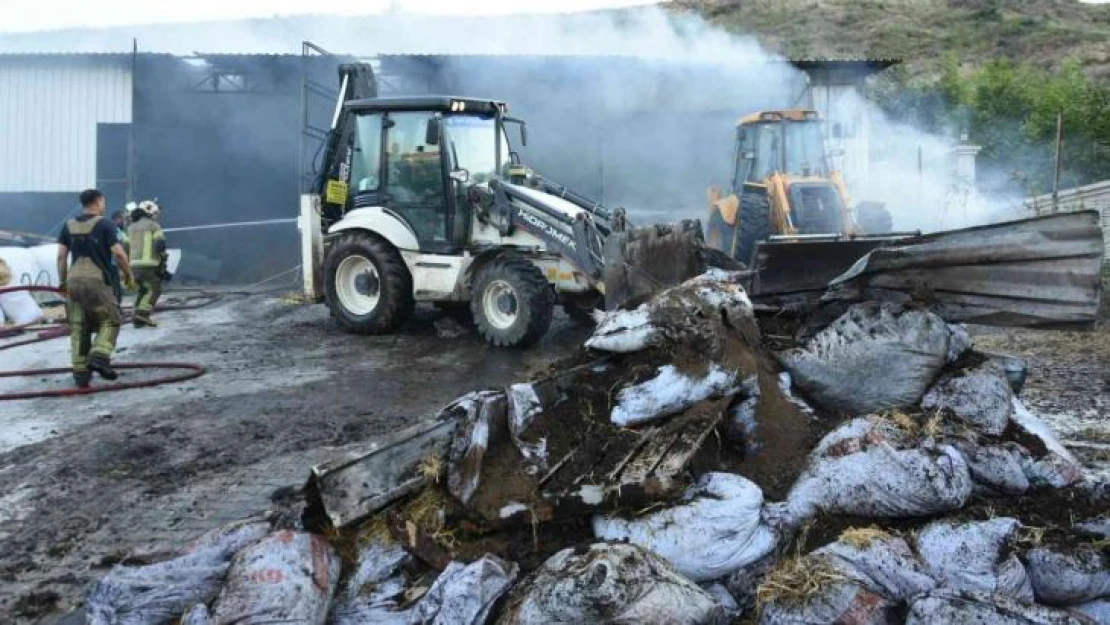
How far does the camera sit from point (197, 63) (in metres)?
19.6

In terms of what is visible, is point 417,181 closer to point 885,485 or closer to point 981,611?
point 885,485

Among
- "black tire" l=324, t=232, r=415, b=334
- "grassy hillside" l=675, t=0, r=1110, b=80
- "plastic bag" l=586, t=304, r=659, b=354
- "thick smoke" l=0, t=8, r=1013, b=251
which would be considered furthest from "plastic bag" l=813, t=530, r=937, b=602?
"grassy hillside" l=675, t=0, r=1110, b=80

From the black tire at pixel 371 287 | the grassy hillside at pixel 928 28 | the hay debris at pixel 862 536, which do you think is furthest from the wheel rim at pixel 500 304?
the grassy hillside at pixel 928 28

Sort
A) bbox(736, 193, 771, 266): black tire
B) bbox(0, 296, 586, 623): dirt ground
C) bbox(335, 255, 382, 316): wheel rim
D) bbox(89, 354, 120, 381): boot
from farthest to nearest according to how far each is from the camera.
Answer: bbox(736, 193, 771, 266): black tire, bbox(335, 255, 382, 316): wheel rim, bbox(89, 354, 120, 381): boot, bbox(0, 296, 586, 623): dirt ground

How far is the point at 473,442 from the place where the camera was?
3680 millimetres

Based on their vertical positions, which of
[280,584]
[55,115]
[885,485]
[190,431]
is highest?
[55,115]

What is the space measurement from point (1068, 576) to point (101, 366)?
707cm

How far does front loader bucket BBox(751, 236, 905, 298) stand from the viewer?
488 cm

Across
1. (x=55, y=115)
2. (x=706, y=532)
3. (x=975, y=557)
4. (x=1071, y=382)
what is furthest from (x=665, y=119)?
(x=975, y=557)

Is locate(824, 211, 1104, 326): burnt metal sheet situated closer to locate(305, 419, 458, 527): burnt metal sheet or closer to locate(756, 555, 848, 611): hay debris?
locate(756, 555, 848, 611): hay debris

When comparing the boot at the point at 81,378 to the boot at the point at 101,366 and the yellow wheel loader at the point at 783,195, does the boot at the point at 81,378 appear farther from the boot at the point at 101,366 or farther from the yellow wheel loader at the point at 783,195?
the yellow wheel loader at the point at 783,195

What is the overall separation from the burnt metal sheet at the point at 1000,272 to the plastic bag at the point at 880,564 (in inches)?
60.6

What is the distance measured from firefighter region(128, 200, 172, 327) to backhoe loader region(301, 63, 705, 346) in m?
2.11

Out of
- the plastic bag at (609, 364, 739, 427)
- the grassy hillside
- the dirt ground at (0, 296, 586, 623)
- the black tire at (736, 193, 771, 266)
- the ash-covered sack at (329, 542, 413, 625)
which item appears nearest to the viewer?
the ash-covered sack at (329, 542, 413, 625)
